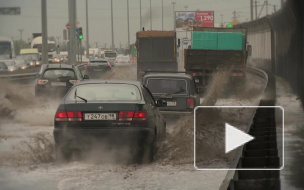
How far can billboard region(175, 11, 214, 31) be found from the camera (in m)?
93.8

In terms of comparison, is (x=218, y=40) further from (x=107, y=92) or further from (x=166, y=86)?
(x=107, y=92)

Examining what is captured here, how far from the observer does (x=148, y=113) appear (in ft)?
36.5

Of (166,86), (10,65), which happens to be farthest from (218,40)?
(10,65)

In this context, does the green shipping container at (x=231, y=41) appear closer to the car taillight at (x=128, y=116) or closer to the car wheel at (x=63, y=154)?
the car taillight at (x=128, y=116)

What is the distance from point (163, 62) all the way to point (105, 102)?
100ft

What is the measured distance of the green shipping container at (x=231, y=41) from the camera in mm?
37625

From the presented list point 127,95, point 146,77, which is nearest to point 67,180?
point 127,95

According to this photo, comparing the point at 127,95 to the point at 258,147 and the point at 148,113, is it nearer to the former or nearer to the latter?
the point at 148,113

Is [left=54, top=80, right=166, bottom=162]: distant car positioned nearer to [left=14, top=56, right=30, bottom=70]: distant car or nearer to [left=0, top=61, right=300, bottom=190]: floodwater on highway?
[left=0, top=61, right=300, bottom=190]: floodwater on highway

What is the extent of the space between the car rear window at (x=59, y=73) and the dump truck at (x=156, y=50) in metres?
14.3

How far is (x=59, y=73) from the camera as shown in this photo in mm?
26891

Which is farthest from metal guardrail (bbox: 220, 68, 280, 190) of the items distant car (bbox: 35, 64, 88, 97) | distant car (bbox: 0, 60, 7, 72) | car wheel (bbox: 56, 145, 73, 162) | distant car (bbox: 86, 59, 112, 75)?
distant car (bbox: 0, 60, 7, 72)
